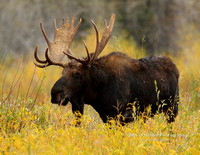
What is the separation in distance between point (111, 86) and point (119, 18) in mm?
16837

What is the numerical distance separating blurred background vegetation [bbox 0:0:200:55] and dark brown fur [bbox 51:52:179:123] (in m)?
13.6

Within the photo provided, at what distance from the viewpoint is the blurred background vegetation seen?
65.7ft

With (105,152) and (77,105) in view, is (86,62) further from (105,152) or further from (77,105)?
(105,152)

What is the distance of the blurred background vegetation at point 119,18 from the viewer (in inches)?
788

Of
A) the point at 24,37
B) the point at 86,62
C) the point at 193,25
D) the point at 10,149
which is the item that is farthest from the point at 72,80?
the point at 193,25

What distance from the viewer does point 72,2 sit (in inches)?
925

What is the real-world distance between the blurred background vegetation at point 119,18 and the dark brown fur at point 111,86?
13554 millimetres

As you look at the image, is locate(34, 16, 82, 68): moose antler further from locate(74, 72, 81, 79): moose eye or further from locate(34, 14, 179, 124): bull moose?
locate(74, 72, 81, 79): moose eye

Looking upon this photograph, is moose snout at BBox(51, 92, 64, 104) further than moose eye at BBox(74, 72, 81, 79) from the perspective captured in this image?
No

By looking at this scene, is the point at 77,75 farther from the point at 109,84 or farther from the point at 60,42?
the point at 60,42

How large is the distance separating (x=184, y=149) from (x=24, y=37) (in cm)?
1709

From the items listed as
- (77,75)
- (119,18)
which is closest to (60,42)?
(77,75)

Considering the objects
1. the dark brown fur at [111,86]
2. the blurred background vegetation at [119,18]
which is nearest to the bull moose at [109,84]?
the dark brown fur at [111,86]

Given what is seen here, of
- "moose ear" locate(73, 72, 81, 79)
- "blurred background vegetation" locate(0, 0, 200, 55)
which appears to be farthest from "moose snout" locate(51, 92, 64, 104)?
"blurred background vegetation" locate(0, 0, 200, 55)
